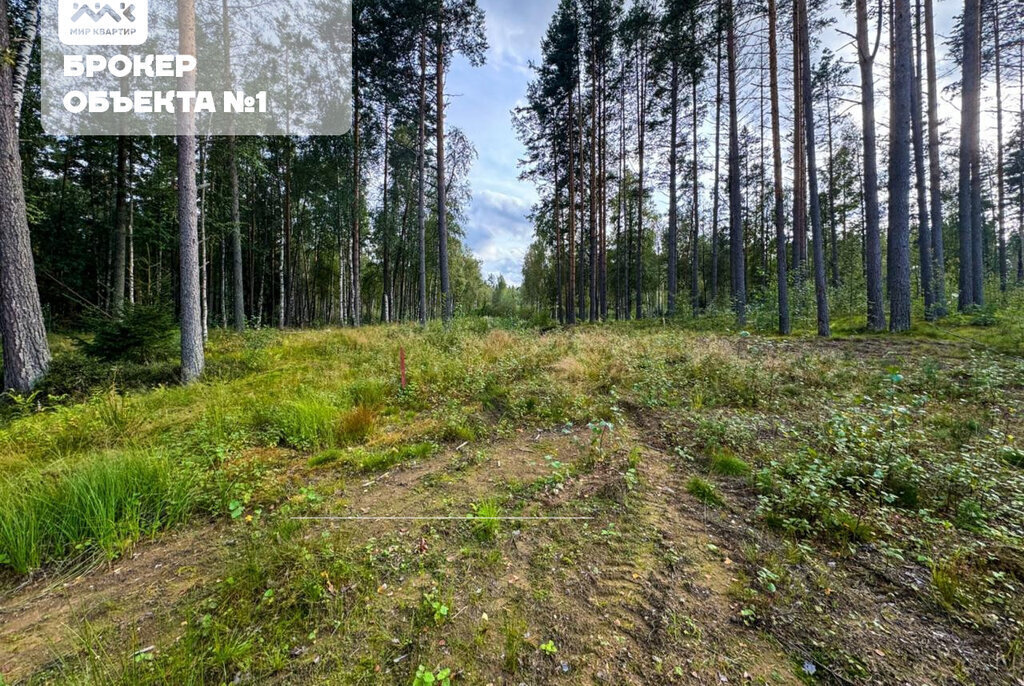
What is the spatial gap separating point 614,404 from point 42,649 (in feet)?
17.3

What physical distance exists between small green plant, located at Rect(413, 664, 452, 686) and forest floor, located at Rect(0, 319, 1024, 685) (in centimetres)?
1

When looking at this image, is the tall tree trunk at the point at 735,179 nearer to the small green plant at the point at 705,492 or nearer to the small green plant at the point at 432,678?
the small green plant at the point at 705,492

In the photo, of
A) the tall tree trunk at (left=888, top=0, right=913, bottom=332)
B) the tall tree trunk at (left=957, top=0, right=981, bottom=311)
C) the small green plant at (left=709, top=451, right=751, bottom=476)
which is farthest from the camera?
the tall tree trunk at (left=957, top=0, right=981, bottom=311)

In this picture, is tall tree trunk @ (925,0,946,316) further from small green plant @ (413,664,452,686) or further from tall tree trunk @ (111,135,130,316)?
tall tree trunk @ (111,135,130,316)

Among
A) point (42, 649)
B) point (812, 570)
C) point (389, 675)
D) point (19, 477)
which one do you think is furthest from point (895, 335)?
point (19, 477)

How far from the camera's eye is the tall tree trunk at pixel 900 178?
29.4ft

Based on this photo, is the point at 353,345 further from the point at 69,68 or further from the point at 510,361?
the point at 69,68

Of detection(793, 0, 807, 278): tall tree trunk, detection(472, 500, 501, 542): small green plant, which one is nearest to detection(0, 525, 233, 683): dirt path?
detection(472, 500, 501, 542): small green plant

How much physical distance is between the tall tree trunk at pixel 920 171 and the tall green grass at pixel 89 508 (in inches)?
730

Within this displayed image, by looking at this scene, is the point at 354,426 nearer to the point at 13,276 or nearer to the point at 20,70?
the point at 13,276

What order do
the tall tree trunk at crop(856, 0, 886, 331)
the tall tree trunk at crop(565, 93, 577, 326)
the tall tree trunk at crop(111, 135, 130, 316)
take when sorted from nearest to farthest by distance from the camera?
the tall tree trunk at crop(856, 0, 886, 331) → the tall tree trunk at crop(111, 135, 130, 316) → the tall tree trunk at crop(565, 93, 577, 326)

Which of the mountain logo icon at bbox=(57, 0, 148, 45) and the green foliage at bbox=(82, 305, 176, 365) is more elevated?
the mountain logo icon at bbox=(57, 0, 148, 45)

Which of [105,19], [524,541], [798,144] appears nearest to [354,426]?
[524,541]

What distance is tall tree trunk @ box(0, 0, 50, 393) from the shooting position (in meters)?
5.32
